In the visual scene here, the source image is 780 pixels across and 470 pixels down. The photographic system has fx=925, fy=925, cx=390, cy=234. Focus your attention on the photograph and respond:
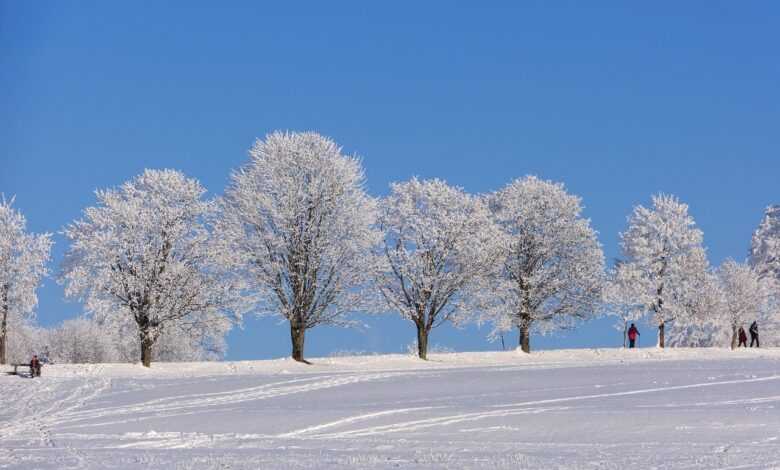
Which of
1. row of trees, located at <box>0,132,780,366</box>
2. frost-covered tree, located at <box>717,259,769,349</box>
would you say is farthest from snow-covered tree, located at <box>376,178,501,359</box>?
frost-covered tree, located at <box>717,259,769,349</box>

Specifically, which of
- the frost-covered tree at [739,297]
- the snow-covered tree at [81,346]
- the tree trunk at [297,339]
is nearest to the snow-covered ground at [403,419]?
the tree trunk at [297,339]

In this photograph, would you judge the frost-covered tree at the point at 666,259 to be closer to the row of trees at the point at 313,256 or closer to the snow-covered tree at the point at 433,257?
the row of trees at the point at 313,256

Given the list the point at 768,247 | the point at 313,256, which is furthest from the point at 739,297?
the point at 313,256

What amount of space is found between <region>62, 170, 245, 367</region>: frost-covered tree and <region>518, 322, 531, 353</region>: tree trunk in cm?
1929

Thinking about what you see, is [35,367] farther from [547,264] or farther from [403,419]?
[547,264]

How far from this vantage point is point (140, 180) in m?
50.2

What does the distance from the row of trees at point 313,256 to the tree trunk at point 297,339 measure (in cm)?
8

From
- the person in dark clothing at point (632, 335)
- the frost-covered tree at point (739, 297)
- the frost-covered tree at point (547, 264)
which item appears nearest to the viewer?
the frost-covered tree at point (547, 264)

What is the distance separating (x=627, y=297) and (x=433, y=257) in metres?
16.7

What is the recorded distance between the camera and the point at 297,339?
4947 centimetres

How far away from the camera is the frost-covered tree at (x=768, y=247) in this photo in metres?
83.4

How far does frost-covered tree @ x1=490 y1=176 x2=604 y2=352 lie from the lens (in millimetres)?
57938

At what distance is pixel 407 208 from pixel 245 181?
9.51 metres

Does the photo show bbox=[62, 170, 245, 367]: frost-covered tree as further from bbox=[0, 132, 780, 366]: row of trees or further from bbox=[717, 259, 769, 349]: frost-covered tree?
bbox=[717, 259, 769, 349]: frost-covered tree
